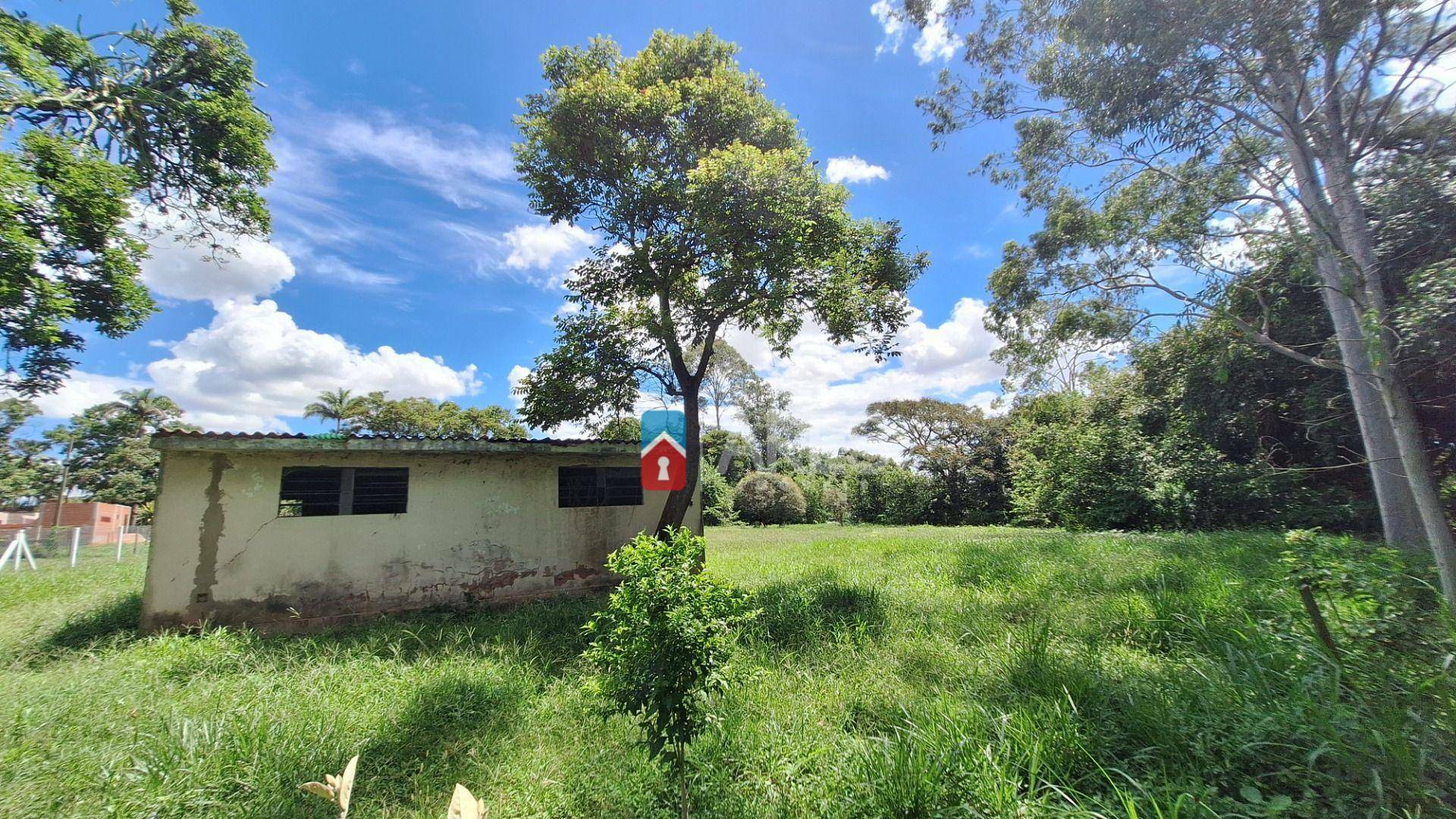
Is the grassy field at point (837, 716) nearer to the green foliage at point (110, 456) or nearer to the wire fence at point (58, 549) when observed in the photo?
the wire fence at point (58, 549)

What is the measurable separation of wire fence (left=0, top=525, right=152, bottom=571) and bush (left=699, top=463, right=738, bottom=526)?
1653 centimetres

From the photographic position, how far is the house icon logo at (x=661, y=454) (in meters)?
7.75

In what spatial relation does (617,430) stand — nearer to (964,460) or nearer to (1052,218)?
(1052,218)

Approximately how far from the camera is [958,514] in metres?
21.4

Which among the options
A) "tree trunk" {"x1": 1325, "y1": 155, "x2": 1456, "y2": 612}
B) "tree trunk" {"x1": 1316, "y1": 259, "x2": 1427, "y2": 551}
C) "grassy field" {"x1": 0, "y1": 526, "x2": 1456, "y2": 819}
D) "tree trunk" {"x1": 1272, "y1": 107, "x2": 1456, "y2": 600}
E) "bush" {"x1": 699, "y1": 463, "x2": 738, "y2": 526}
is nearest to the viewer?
"grassy field" {"x1": 0, "y1": 526, "x2": 1456, "y2": 819}

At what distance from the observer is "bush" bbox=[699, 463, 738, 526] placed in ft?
75.0

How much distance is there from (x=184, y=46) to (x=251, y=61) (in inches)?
46.2

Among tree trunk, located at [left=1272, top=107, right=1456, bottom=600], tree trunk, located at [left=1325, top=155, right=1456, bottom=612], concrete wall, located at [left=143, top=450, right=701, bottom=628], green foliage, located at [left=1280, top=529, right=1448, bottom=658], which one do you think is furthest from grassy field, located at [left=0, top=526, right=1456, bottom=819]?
tree trunk, located at [left=1272, top=107, right=1456, bottom=600]

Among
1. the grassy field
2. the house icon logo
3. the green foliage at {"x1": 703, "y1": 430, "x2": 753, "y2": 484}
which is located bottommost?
the grassy field

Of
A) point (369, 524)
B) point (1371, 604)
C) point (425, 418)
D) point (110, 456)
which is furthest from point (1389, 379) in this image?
point (110, 456)

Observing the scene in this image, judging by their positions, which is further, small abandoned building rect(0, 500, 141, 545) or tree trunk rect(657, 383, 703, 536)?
small abandoned building rect(0, 500, 141, 545)

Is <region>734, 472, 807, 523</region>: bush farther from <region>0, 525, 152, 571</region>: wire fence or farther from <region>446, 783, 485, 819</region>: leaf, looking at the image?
<region>446, 783, 485, 819</region>: leaf

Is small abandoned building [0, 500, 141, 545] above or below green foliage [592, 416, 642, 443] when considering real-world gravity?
below

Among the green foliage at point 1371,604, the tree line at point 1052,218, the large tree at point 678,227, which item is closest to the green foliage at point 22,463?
the tree line at point 1052,218
